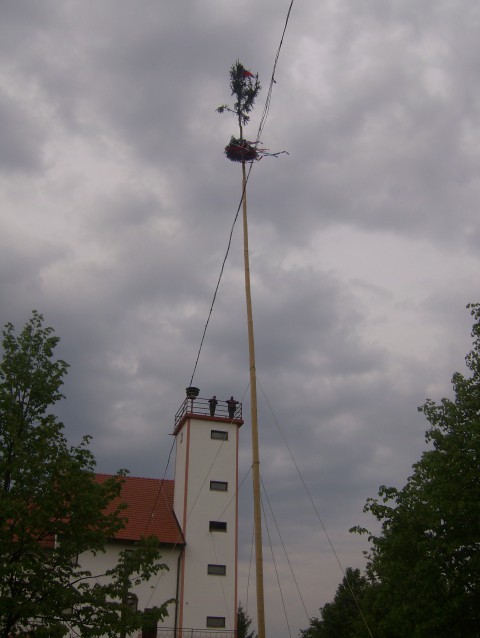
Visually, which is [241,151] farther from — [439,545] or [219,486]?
[219,486]

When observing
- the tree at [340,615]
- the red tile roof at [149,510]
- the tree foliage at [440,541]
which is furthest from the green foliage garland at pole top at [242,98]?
the tree at [340,615]

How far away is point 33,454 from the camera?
46.8 ft

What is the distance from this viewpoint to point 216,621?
30.3 meters

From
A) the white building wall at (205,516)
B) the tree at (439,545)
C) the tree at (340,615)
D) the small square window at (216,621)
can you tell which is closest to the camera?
the tree at (439,545)

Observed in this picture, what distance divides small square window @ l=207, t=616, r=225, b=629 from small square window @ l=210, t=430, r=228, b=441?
8598mm

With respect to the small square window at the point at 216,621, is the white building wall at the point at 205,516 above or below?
above

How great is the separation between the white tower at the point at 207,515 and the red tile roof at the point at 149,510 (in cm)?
60

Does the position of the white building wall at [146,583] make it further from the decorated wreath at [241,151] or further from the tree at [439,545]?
the decorated wreath at [241,151]

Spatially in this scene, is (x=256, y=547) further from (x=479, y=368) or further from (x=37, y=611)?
(x=479, y=368)

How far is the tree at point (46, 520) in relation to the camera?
43.2ft

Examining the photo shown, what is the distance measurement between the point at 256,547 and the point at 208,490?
64.2 feet

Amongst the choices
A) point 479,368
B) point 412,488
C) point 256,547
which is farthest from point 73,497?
point 479,368

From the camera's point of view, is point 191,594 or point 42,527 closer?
point 42,527

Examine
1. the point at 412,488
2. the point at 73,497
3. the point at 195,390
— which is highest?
the point at 195,390
